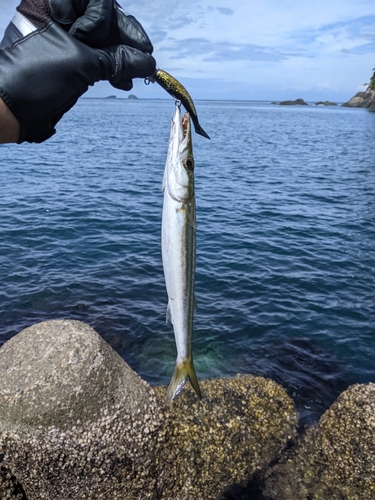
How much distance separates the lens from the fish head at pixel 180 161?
4.36 metres

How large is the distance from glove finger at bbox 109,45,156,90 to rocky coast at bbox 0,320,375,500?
4.53 metres

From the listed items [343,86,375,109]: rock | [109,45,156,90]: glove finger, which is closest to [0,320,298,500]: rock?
[109,45,156,90]: glove finger

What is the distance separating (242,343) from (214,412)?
15.1ft

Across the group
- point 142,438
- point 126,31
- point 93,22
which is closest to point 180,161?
point 126,31

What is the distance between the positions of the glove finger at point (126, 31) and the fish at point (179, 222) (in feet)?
2.24

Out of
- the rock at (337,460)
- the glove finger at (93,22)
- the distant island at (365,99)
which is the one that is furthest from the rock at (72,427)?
the distant island at (365,99)

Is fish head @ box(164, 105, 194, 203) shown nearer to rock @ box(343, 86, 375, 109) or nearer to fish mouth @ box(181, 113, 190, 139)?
fish mouth @ box(181, 113, 190, 139)

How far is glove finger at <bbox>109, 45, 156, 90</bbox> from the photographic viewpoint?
4.25 metres

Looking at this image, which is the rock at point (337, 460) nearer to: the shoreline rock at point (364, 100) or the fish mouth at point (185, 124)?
the fish mouth at point (185, 124)

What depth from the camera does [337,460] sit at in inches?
317

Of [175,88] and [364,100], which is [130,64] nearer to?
[175,88]

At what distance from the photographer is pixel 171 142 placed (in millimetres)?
4453

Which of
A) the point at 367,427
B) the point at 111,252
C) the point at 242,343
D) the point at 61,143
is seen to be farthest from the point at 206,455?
the point at 61,143

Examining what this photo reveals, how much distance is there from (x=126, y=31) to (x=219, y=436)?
6.37m
